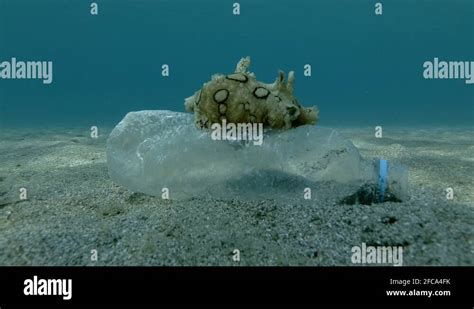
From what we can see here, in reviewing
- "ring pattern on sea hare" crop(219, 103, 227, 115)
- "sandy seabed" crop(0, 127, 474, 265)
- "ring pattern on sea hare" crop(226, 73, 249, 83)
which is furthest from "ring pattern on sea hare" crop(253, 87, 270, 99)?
"sandy seabed" crop(0, 127, 474, 265)

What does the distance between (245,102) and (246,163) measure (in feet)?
2.31

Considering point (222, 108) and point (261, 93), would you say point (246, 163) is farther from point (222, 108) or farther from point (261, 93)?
point (261, 93)

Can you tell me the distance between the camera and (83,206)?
4.51 meters

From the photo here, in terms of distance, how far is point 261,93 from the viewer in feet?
13.3

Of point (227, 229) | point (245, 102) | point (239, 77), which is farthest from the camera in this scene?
point (239, 77)

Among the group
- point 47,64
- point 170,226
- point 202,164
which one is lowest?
point 170,226

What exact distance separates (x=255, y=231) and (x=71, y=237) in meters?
1.84

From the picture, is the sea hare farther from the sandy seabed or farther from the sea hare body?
the sandy seabed

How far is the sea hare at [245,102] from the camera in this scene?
401 cm

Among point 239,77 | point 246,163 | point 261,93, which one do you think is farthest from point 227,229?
point 239,77

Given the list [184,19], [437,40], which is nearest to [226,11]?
[184,19]

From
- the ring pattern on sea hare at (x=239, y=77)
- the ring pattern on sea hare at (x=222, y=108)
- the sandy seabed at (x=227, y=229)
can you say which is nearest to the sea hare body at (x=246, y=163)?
the sandy seabed at (x=227, y=229)

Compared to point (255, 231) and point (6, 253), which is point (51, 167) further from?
point (255, 231)
